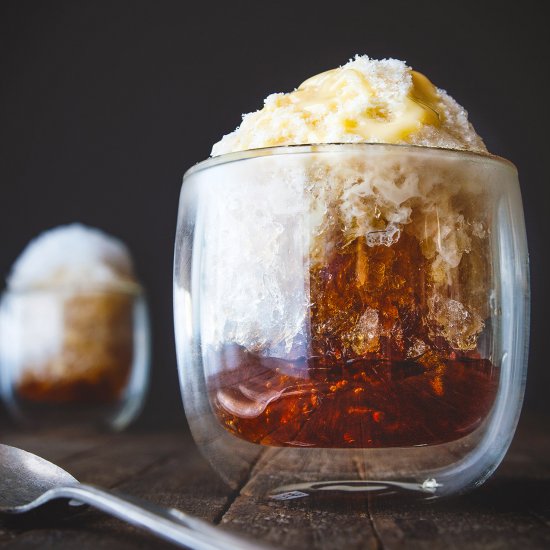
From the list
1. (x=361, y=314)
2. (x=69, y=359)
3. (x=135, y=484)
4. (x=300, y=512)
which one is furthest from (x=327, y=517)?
(x=69, y=359)

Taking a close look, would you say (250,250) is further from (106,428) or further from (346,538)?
(106,428)

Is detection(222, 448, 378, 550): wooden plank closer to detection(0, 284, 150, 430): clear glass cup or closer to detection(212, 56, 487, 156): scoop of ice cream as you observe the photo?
detection(212, 56, 487, 156): scoop of ice cream

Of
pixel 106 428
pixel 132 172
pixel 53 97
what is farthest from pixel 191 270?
pixel 53 97

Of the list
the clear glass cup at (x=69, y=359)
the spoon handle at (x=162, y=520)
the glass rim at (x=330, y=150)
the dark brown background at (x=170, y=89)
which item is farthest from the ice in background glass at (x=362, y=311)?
the dark brown background at (x=170, y=89)

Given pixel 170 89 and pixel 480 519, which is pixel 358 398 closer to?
pixel 480 519

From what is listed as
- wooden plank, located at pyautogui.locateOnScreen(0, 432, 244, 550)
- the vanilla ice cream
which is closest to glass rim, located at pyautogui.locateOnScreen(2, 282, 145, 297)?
wooden plank, located at pyautogui.locateOnScreen(0, 432, 244, 550)

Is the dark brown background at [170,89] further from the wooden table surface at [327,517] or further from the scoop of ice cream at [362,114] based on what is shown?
the scoop of ice cream at [362,114]

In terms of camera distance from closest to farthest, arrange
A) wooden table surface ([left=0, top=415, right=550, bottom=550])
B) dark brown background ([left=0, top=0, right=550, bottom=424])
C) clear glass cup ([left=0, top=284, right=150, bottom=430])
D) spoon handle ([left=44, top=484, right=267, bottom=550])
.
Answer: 1. spoon handle ([left=44, top=484, right=267, bottom=550])
2. wooden table surface ([left=0, top=415, right=550, bottom=550])
3. clear glass cup ([left=0, top=284, right=150, bottom=430])
4. dark brown background ([left=0, top=0, right=550, bottom=424])
